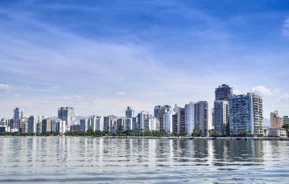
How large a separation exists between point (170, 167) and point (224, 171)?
24.5 ft

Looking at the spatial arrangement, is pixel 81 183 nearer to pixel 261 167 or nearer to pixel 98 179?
pixel 98 179

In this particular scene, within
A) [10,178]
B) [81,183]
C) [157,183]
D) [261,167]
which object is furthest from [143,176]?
[261,167]

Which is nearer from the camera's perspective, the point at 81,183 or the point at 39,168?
the point at 81,183

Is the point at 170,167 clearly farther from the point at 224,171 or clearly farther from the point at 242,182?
the point at 242,182

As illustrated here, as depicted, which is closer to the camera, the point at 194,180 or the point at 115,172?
the point at 194,180

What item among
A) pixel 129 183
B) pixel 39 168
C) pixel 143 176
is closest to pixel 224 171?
pixel 143 176

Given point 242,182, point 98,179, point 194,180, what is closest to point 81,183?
point 98,179

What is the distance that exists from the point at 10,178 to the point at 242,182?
79.0 ft

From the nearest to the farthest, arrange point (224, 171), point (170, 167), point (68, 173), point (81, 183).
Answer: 1. point (81, 183)
2. point (68, 173)
3. point (224, 171)
4. point (170, 167)

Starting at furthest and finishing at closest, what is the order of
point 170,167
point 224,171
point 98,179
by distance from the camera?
point 170,167 < point 224,171 < point 98,179

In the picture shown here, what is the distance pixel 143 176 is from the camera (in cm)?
4041

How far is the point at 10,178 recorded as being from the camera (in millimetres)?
38594

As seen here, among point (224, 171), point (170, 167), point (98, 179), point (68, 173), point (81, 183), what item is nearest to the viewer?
Answer: point (81, 183)

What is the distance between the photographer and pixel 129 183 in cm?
3597
